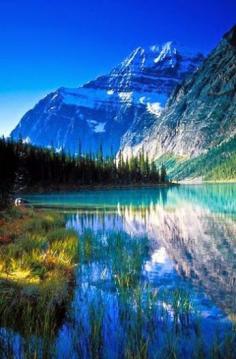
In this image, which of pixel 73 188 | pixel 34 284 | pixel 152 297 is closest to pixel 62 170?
pixel 73 188

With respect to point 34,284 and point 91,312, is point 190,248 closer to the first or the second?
→ point 34,284

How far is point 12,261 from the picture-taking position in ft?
65.1

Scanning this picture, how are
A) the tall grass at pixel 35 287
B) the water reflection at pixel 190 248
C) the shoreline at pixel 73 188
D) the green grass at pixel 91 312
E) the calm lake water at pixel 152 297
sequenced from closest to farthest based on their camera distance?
1. the green grass at pixel 91 312
2. the calm lake water at pixel 152 297
3. the tall grass at pixel 35 287
4. the water reflection at pixel 190 248
5. the shoreline at pixel 73 188

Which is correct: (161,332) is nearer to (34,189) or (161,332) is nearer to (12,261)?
(12,261)

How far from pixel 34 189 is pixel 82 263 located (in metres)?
111

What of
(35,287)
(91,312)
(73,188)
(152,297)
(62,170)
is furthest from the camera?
(62,170)

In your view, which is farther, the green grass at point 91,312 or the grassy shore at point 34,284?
the grassy shore at point 34,284

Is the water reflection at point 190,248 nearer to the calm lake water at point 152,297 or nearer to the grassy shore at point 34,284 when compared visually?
the calm lake water at point 152,297

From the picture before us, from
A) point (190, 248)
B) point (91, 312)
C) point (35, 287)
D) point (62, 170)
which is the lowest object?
point (190, 248)

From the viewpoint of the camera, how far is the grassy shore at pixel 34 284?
1354 cm

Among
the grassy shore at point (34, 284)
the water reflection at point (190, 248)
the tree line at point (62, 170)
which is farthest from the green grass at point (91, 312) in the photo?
the tree line at point (62, 170)

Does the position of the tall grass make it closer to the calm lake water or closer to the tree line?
the calm lake water

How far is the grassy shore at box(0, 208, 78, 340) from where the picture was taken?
13539 millimetres

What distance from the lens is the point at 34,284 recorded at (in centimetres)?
1689
